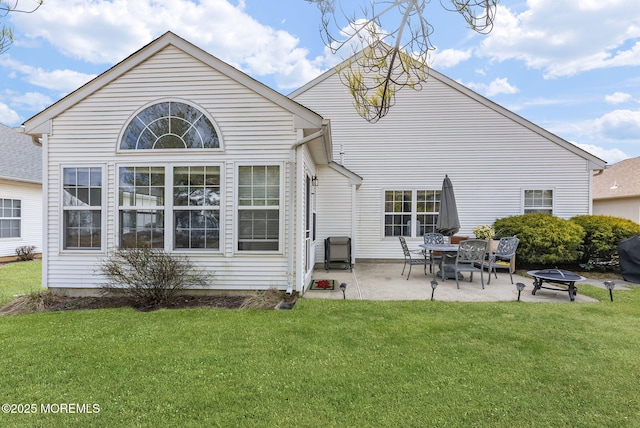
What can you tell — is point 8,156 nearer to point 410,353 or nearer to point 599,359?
point 410,353

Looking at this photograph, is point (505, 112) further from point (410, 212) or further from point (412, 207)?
point (410, 212)

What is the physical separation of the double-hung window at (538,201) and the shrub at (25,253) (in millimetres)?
17857

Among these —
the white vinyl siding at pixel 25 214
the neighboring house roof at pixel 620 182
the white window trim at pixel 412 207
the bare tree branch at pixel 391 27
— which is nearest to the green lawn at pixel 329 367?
the bare tree branch at pixel 391 27

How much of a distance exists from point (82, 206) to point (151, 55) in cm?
322

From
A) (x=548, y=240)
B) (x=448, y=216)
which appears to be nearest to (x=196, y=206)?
(x=448, y=216)

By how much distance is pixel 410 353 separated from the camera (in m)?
3.41

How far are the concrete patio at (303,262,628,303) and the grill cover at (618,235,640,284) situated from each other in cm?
31

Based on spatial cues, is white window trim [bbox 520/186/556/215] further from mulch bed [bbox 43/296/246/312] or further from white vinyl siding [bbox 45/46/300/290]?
mulch bed [bbox 43/296/246/312]

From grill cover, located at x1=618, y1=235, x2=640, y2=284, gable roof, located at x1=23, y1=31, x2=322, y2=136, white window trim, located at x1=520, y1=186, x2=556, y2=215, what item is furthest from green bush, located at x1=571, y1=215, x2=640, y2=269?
gable roof, located at x1=23, y1=31, x2=322, y2=136

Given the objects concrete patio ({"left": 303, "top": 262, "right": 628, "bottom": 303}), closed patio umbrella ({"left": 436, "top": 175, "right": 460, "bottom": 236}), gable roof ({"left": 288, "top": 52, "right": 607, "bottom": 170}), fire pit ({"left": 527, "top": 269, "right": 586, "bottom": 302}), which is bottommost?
concrete patio ({"left": 303, "top": 262, "right": 628, "bottom": 303})

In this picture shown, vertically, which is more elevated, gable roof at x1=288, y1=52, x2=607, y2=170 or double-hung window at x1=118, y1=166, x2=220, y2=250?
gable roof at x1=288, y1=52, x2=607, y2=170

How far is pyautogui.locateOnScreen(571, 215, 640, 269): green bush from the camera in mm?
8082

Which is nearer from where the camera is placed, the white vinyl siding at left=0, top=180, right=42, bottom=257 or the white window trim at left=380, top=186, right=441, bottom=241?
the white window trim at left=380, top=186, right=441, bottom=241

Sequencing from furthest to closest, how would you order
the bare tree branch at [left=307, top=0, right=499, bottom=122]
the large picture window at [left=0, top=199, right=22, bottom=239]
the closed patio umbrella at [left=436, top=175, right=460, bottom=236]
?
1. the large picture window at [left=0, top=199, right=22, bottom=239]
2. the closed patio umbrella at [left=436, top=175, right=460, bottom=236]
3. the bare tree branch at [left=307, top=0, right=499, bottom=122]
